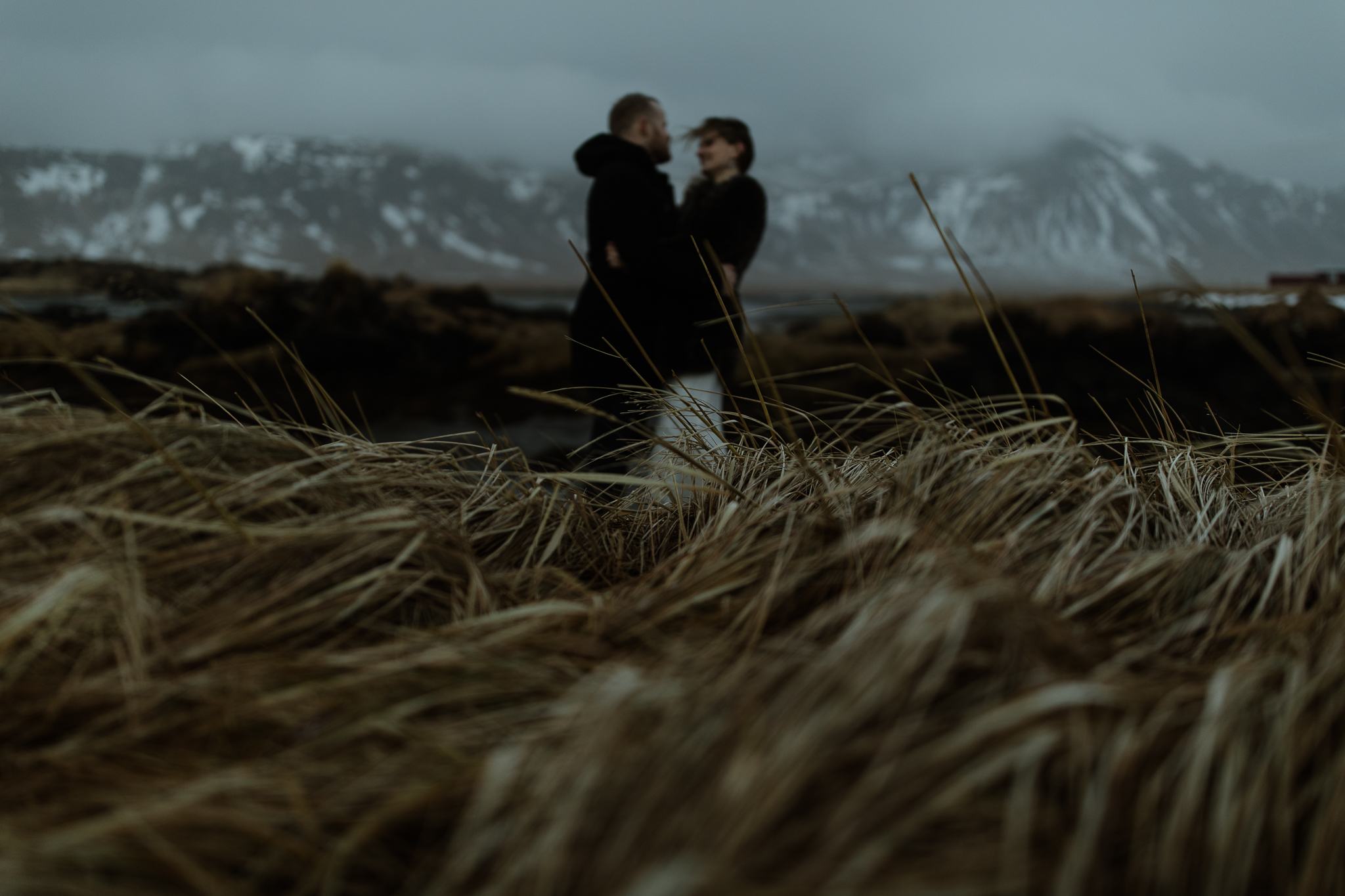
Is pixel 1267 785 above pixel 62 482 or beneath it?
beneath

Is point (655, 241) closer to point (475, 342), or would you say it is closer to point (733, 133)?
point (733, 133)

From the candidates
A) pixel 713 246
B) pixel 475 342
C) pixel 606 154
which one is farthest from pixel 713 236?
pixel 475 342

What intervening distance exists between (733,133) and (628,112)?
0.34 meters

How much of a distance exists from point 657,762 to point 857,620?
174 millimetres

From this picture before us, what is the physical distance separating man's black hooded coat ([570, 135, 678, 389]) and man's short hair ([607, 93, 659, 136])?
0.04 metres

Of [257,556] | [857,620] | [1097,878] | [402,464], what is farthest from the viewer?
[402,464]

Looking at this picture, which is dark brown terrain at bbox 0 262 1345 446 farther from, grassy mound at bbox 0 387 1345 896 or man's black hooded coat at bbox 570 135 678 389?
grassy mound at bbox 0 387 1345 896

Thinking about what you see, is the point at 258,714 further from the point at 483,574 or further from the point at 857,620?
the point at 857,620

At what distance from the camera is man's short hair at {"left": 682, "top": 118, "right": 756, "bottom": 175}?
2.44 m

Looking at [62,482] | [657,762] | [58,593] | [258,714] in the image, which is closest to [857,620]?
[657,762]

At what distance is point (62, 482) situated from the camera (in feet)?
2.11

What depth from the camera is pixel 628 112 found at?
7.95ft

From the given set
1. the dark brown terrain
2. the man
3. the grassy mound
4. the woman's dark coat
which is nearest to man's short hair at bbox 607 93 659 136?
the man

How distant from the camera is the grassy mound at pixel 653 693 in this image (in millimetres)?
378
